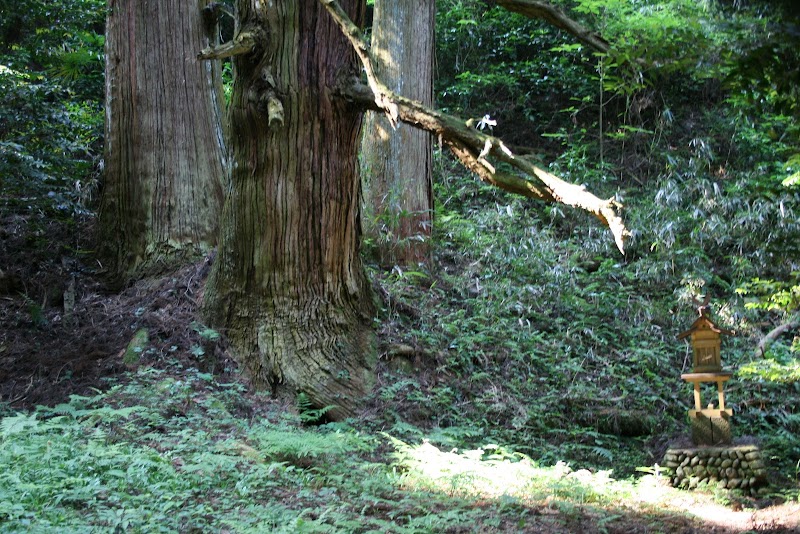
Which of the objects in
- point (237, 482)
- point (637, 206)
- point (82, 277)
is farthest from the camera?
point (637, 206)

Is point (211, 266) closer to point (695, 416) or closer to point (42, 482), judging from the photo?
point (42, 482)

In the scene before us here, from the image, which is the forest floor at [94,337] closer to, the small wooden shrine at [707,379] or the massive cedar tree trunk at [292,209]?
the massive cedar tree trunk at [292,209]

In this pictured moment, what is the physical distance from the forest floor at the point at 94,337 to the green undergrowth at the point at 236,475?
15 centimetres

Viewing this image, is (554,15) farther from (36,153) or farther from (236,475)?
(36,153)

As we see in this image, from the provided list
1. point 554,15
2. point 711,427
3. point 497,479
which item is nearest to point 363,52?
point 554,15

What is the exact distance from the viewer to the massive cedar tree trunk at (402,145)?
10203 millimetres

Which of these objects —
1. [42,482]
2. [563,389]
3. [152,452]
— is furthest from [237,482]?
[563,389]

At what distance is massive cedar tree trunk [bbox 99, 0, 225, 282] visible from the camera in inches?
334

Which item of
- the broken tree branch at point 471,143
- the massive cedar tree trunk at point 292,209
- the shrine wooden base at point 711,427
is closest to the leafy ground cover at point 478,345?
the massive cedar tree trunk at point 292,209

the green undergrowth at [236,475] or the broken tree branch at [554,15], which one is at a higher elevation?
the broken tree branch at [554,15]

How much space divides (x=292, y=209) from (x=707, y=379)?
4.29m

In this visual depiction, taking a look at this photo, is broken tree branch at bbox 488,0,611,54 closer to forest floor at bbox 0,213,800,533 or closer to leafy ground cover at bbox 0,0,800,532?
leafy ground cover at bbox 0,0,800,532

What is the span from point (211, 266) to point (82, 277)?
164 centimetres

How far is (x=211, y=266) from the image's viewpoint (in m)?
7.93
